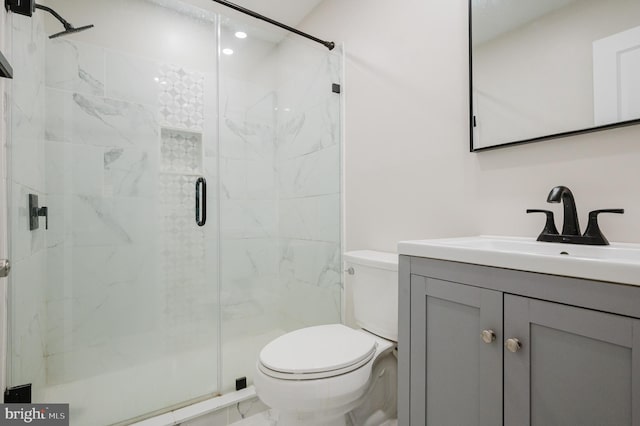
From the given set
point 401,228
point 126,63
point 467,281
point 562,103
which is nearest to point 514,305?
point 467,281

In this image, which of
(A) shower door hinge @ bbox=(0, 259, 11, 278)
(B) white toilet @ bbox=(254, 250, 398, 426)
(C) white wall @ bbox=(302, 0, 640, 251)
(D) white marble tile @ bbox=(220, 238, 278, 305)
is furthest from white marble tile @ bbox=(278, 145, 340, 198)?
(A) shower door hinge @ bbox=(0, 259, 11, 278)

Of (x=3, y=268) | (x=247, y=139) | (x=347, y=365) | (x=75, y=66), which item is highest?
(x=75, y=66)

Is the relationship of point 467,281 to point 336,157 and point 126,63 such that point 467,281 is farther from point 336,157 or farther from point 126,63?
point 126,63

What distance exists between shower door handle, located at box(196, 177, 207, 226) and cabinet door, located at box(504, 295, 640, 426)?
1509mm

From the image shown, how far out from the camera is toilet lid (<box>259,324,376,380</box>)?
112cm

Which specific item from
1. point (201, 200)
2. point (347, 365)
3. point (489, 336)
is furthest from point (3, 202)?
point (489, 336)

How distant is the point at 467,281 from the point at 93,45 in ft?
6.34

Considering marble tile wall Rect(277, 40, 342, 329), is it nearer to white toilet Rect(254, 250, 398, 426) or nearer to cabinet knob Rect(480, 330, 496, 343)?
white toilet Rect(254, 250, 398, 426)

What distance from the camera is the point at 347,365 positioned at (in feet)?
3.80

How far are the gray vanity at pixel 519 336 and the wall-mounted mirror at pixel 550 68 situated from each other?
423mm

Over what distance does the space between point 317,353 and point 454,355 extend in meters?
0.54

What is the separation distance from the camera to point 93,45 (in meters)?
1.58

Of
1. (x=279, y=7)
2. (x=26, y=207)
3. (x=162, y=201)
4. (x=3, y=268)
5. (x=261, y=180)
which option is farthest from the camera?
(x=279, y=7)

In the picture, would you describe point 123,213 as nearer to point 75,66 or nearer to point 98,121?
point 98,121
